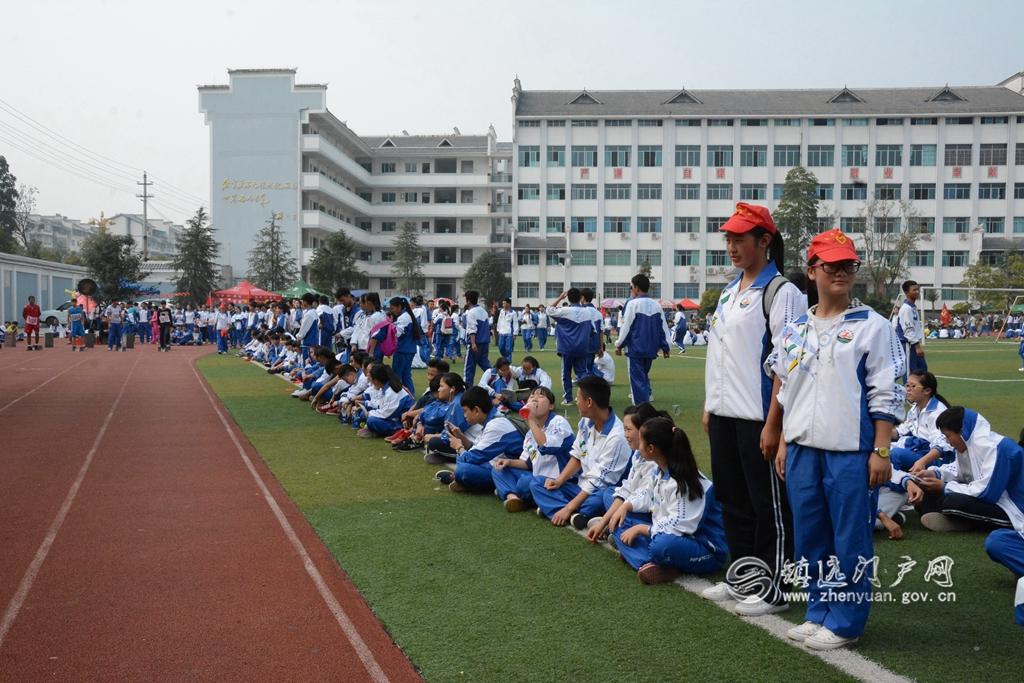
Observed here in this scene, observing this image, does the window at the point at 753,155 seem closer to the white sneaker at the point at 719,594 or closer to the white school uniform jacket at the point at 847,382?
the white sneaker at the point at 719,594

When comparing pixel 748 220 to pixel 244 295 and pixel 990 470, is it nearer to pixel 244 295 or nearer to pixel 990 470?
pixel 990 470

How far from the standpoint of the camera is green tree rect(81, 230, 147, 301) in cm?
4238

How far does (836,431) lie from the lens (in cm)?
391

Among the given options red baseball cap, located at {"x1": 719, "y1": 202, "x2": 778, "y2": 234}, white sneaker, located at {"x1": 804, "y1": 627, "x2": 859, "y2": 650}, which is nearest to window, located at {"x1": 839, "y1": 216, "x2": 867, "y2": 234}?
red baseball cap, located at {"x1": 719, "y1": 202, "x2": 778, "y2": 234}

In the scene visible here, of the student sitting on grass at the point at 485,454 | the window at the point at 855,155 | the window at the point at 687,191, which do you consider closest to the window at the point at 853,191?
the window at the point at 855,155

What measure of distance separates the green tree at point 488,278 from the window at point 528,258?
7.52ft

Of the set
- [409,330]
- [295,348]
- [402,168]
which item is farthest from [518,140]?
[409,330]

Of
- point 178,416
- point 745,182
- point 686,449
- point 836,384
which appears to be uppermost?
point 745,182

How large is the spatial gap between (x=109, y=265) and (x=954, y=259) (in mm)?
53533

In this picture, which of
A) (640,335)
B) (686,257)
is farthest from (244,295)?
(640,335)

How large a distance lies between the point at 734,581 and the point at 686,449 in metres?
0.83

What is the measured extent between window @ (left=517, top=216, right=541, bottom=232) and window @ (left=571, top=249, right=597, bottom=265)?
3150 millimetres

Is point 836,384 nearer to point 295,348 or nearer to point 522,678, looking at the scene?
point 522,678

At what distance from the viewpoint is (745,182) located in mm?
61500
